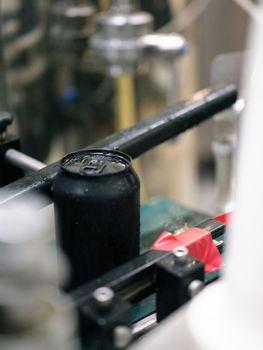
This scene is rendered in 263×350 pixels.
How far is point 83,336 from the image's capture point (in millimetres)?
411

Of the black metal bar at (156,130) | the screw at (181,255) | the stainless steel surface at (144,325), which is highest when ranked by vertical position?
the black metal bar at (156,130)

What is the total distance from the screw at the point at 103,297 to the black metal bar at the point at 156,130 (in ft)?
0.47

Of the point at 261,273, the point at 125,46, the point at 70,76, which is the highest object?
the point at 261,273

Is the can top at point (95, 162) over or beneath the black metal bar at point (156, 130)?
over

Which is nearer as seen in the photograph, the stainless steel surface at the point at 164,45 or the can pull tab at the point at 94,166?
the can pull tab at the point at 94,166

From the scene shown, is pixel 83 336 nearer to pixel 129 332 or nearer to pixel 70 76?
pixel 129 332

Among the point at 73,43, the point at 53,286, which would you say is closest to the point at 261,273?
the point at 53,286

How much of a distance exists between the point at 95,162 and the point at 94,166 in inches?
0.4

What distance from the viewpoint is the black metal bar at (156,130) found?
0.54 metres

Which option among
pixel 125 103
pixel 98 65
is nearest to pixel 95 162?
pixel 98 65

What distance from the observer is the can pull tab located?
472 mm

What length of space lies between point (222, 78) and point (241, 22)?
949 millimetres

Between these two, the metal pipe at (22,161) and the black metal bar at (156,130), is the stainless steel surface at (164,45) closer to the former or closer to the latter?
the black metal bar at (156,130)

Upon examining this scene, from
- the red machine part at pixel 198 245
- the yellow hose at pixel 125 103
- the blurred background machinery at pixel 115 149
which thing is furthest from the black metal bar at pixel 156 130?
the yellow hose at pixel 125 103
